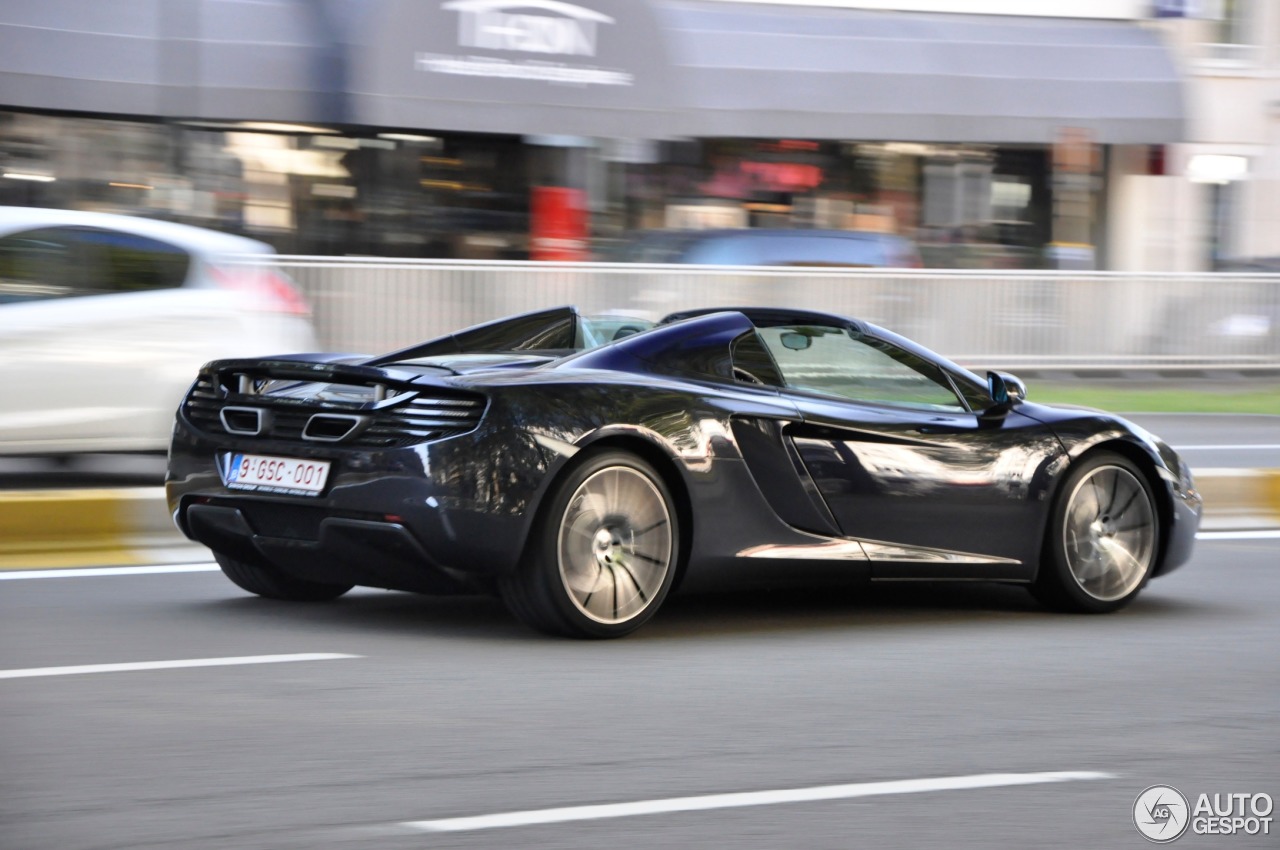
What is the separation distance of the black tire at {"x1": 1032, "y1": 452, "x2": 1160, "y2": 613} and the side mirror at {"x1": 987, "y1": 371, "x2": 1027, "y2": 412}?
1.19 ft

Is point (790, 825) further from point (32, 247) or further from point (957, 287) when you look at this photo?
point (957, 287)

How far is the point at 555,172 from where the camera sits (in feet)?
74.6

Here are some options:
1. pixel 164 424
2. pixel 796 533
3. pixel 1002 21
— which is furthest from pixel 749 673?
pixel 1002 21

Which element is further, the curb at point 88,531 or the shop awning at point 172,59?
the shop awning at point 172,59

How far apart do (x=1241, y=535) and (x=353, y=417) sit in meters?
5.92

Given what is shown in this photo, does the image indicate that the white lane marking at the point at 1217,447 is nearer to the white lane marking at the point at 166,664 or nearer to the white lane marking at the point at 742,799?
the white lane marking at the point at 166,664

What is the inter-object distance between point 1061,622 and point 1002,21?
20013 millimetres

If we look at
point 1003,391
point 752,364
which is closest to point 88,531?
point 752,364

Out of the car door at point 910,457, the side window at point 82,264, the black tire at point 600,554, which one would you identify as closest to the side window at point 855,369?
the car door at point 910,457

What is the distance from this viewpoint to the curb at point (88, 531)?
26.1 ft

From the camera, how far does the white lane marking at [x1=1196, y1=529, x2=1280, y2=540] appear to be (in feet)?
33.1

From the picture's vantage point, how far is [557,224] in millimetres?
22469

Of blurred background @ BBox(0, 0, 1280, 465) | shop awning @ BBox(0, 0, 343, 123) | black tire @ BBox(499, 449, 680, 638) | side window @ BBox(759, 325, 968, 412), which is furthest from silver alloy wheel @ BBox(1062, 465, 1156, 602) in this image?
shop awning @ BBox(0, 0, 343, 123)

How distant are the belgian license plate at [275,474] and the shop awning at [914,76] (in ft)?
56.8
